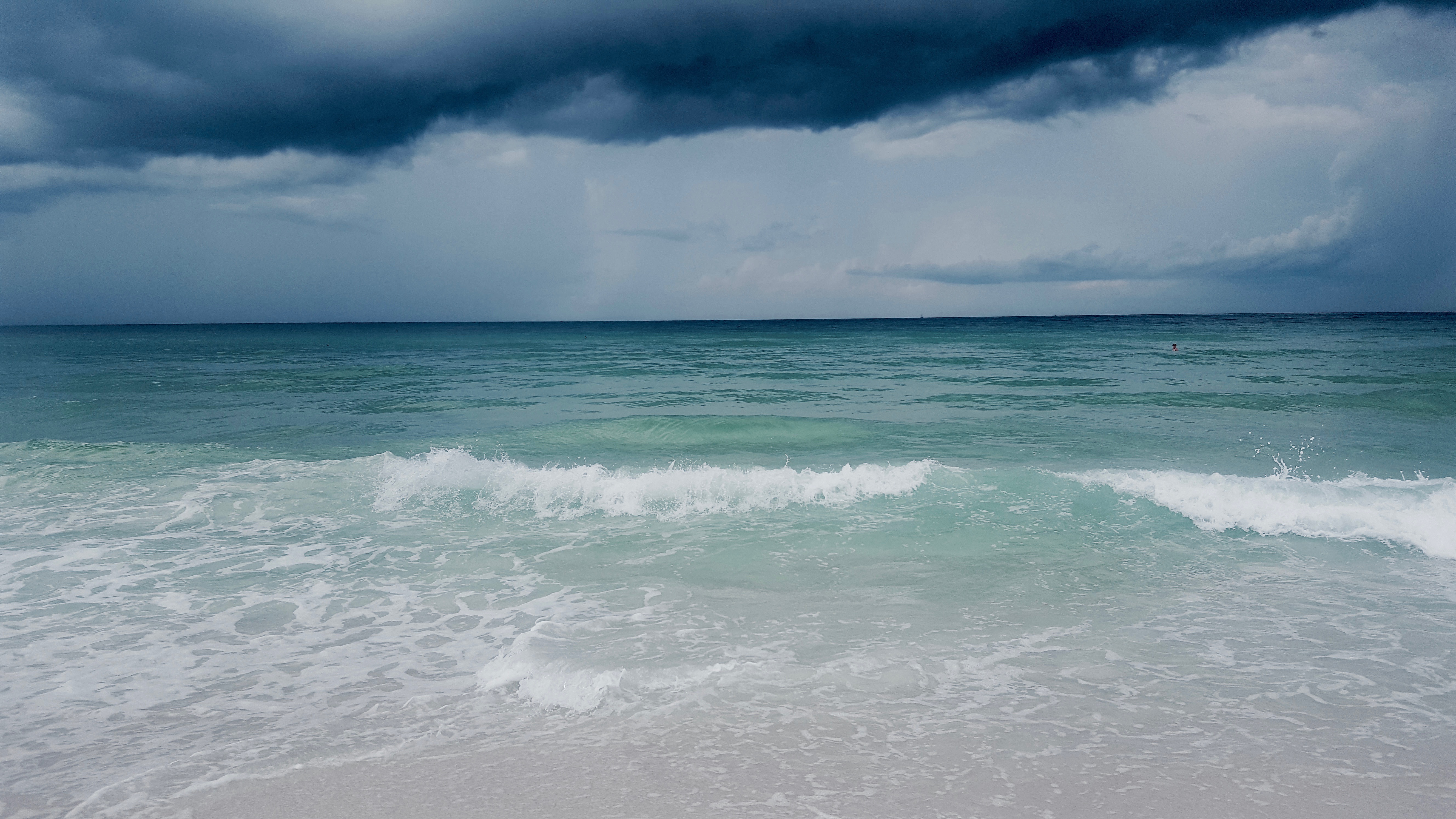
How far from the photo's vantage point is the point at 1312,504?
11.4m

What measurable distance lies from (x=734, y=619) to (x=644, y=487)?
5575mm

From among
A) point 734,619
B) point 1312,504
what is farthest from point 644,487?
point 1312,504

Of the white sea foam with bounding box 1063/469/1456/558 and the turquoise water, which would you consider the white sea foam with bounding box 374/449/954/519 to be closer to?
the turquoise water

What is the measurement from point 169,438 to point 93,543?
10.4 metres

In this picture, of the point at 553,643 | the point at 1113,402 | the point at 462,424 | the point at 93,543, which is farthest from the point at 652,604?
the point at 1113,402

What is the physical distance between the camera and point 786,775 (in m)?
4.71

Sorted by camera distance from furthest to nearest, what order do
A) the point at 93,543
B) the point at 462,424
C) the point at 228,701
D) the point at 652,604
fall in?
the point at 462,424 < the point at 93,543 < the point at 652,604 < the point at 228,701

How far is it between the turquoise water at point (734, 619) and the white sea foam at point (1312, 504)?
9 centimetres

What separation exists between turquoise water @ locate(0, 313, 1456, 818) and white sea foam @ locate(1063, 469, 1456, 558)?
Answer: 9 cm

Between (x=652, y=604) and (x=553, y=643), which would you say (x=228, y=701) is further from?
(x=652, y=604)

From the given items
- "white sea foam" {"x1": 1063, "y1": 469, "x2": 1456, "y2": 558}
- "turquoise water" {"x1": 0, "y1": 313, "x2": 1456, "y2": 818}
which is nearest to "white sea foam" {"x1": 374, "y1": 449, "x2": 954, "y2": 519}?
"turquoise water" {"x1": 0, "y1": 313, "x2": 1456, "y2": 818}

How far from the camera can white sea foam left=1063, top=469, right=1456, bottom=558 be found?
33.5 feet

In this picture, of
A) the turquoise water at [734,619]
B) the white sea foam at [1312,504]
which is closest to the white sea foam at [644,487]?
the turquoise water at [734,619]

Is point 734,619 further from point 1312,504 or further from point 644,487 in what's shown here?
point 1312,504
